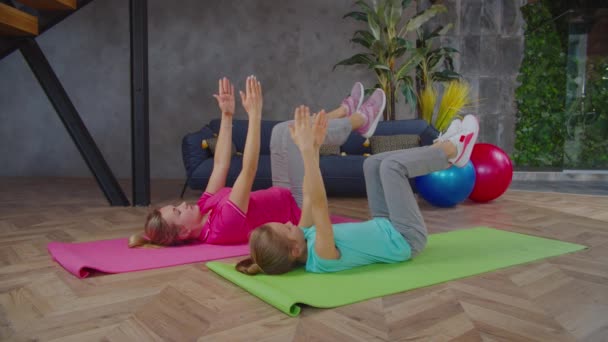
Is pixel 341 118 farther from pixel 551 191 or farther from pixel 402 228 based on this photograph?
pixel 551 191

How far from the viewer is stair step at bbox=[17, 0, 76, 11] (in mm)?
3398

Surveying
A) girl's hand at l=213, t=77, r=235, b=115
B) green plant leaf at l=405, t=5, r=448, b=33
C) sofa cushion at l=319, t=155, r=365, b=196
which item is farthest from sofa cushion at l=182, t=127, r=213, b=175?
green plant leaf at l=405, t=5, r=448, b=33

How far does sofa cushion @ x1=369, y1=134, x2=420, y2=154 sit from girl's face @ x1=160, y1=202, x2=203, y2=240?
2.61 m

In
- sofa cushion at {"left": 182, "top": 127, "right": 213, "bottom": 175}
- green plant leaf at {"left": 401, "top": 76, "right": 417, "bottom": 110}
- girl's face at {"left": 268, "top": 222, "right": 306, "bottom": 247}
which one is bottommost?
girl's face at {"left": 268, "top": 222, "right": 306, "bottom": 247}

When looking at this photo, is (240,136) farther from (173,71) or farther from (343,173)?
(173,71)

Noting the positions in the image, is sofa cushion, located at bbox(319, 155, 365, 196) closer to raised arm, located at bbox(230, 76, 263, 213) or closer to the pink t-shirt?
the pink t-shirt

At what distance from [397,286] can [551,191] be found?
4063 mm

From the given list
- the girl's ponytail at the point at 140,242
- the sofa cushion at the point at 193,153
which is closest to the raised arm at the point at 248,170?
the girl's ponytail at the point at 140,242

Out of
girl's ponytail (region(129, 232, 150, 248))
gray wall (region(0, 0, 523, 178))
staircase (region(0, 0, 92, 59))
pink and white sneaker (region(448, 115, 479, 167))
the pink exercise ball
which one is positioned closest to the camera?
pink and white sneaker (region(448, 115, 479, 167))

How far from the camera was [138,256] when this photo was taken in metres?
2.16

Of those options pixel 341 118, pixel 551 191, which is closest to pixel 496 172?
pixel 551 191

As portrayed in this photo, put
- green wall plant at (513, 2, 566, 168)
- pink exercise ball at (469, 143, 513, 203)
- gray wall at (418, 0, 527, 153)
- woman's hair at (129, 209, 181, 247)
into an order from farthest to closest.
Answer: gray wall at (418, 0, 527, 153)
green wall plant at (513, 2, 566, 168)
pink exercise ball at (469, 143, 513, 203)
woman's hair at (129, 209, 181, 247)

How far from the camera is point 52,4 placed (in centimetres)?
346

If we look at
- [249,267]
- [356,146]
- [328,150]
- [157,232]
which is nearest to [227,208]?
[157,232]
